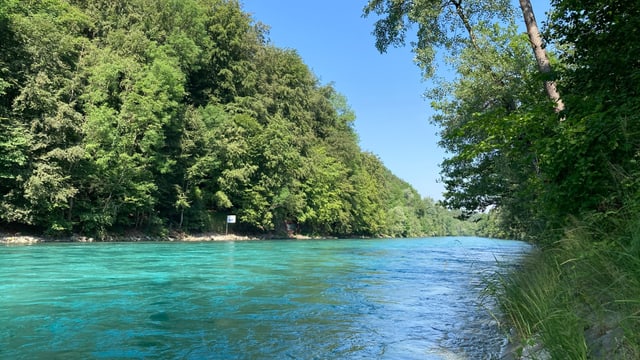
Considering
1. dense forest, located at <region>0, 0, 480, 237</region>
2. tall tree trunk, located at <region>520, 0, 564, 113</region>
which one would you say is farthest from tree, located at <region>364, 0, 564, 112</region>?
dense forest, located at <region>0, 0, 480, 237</region>

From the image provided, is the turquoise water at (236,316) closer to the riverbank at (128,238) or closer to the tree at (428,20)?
the tree at (428,20)

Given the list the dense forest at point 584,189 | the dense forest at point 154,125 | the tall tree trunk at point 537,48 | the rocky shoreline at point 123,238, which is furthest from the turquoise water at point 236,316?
the dense forest at point 154,125

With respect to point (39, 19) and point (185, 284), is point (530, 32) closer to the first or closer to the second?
point (185, 284)

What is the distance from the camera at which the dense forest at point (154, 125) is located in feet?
92.1

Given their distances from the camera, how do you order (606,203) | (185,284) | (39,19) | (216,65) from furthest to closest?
(216,65) → (39,19) → (185,284) → (606,203)

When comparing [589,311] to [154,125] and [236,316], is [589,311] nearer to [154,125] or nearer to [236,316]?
[236,316]

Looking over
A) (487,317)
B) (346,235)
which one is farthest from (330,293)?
(346,235)

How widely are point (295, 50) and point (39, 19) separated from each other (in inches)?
1601

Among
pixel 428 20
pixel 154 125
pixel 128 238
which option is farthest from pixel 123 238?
pixel 428 20

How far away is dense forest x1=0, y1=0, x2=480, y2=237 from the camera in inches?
1105

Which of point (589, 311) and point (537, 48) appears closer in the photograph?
point (589, 311)

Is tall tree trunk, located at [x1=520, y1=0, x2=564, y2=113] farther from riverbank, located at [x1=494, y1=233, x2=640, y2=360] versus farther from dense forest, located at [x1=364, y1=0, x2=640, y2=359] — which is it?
riverbank, located at [x1=494, y1=233, x2=640, y2=360]

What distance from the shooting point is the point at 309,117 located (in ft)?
212

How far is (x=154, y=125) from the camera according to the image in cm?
3403
